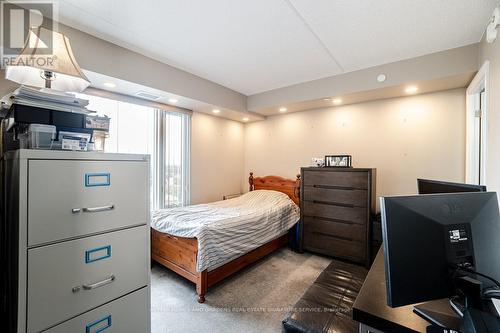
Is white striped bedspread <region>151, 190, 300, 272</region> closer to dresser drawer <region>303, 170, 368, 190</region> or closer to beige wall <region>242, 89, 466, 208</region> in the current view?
dresser drawer <region>303, 170, 368, 190</region>

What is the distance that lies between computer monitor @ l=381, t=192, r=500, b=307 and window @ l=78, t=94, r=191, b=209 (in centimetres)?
284

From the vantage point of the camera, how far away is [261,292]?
7.48 feet

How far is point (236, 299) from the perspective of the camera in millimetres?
2154

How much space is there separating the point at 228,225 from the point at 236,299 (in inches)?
28.1

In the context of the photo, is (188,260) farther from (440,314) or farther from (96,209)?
Result: (440,314)

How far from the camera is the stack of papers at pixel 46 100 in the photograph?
39.3 inches

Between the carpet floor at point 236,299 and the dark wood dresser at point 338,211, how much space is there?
1.16ft

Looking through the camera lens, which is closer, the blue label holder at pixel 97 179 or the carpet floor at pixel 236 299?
the blue label holder at pixel 97 179

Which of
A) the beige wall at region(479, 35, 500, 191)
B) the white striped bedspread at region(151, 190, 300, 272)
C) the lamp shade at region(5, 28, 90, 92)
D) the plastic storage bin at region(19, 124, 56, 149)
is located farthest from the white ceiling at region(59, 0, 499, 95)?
the white striped bedspread at region(151, 190, 300, 272)

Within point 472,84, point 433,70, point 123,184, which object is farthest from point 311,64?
point 123,184

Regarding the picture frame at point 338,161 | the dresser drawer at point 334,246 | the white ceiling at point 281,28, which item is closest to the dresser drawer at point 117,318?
the white ceiling at point 281,28

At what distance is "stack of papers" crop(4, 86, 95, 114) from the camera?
3.28ft

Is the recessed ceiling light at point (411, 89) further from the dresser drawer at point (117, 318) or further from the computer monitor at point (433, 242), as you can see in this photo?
the dresser drawer at point (117, 318)

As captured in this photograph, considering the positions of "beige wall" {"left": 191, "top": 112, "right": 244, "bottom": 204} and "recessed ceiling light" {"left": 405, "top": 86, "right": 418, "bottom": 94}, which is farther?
"beige wall" {"left": 191, "top": 112, "right": 244, "bottom": 204}
